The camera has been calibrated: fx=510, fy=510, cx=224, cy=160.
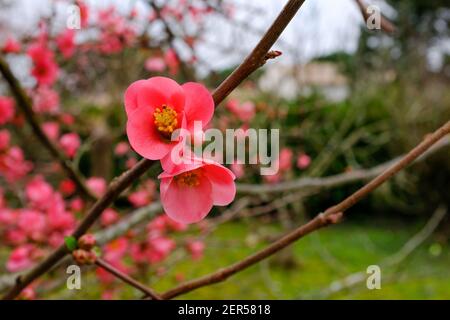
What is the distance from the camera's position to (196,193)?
588 millimetres

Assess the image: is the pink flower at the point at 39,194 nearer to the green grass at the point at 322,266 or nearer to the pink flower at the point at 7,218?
the pink flower at the point at 7,218

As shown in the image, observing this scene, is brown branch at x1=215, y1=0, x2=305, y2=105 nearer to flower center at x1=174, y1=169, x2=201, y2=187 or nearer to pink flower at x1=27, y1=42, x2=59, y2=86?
flower center at x1=174, y1=169, x2=201, y2=187

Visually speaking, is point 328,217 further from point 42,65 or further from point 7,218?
point 7,218

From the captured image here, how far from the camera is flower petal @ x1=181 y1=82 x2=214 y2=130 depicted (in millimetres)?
527

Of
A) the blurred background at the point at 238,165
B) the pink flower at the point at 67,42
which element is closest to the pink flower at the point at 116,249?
the blurred background at the point at 238,165

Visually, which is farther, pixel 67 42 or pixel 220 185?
pixel 67 42

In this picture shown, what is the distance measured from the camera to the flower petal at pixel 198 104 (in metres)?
0.53

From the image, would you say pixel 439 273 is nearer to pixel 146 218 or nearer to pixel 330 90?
pixel 146 218

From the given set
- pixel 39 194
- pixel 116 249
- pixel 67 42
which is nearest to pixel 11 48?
pixel 67 42

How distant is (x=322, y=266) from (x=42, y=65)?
13.2ft

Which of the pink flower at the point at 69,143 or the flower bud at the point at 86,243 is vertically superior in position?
the pink flower at the point at 69,143

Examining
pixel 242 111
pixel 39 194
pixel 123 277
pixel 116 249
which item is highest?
pixel 242 111

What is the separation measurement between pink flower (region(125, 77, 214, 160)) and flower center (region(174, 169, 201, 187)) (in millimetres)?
46
